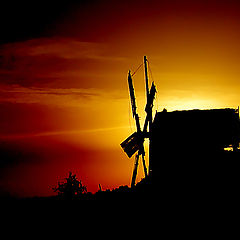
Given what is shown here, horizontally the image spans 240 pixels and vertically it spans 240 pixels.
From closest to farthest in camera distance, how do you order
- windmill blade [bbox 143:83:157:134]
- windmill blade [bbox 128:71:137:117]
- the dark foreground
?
the dark foreground, windmill blade [bbox 143:83:157:134], windmill blade [bbox 128:71:137:117]

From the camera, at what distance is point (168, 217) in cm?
1365

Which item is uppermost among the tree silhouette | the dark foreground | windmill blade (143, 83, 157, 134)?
windmill blade (143, 83, 157, 134)

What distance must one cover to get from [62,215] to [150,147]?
7876 millimetres

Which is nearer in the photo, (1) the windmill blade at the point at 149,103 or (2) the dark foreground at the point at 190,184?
(2) the dark foreground at the point at 190,184

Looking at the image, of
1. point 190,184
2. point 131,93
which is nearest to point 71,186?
point 131,93

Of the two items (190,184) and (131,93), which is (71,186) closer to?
(131,93)

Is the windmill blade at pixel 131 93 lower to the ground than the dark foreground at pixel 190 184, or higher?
higher

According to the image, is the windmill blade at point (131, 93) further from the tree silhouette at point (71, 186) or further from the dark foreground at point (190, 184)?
the tree silhouette at point (71, 186)

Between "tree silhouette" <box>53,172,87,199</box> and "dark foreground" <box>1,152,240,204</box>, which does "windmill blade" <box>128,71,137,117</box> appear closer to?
"dark foreground" <box>1,152,240,204</box>

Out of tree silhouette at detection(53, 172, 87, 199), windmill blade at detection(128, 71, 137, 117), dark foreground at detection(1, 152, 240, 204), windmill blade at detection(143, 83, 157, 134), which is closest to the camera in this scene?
dark foreground at detection(1, 152, 240, 204)

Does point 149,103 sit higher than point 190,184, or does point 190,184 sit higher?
point 149,103

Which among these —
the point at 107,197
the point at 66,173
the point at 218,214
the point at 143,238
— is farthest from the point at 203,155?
the point at 66,173

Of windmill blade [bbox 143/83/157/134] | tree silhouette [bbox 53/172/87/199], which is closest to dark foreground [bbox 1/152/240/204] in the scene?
windmill blade [bbox 143/83/157/134]

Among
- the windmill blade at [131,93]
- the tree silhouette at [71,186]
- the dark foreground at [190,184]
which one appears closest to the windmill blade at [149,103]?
the windmill blade at [131,93]
